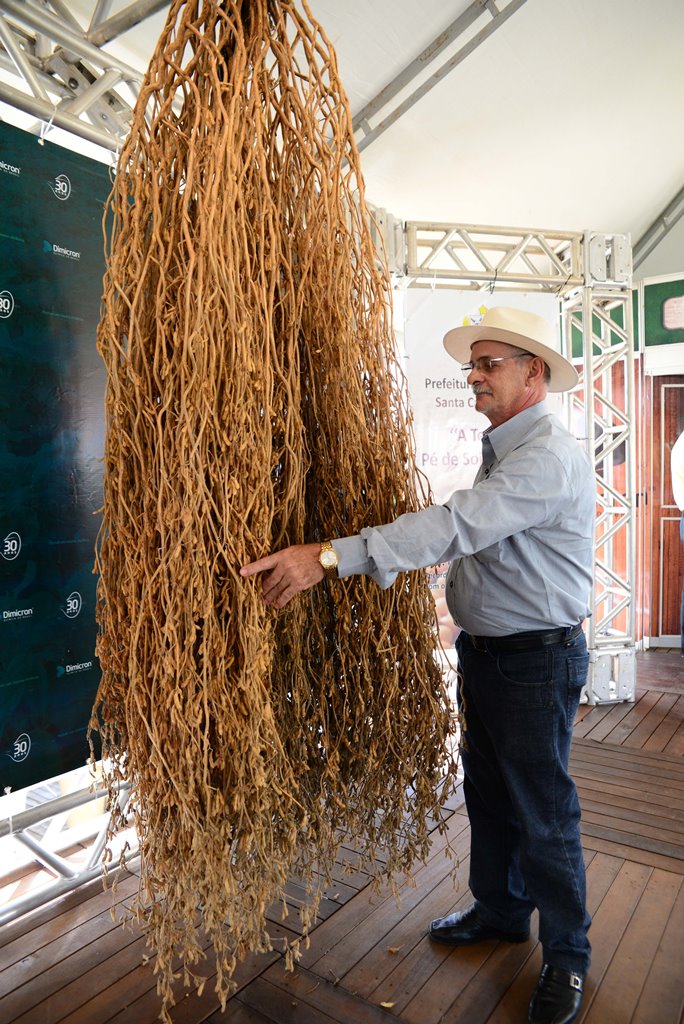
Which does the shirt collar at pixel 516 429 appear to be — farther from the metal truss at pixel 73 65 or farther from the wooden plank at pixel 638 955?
the metal truss at pixel 73 65

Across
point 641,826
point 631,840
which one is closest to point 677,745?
point 641,826

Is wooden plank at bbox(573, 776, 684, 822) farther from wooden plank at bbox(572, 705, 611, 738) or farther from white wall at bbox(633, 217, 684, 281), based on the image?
white wall at bbox(633, 217, 684, 281)

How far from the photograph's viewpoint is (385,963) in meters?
1.99

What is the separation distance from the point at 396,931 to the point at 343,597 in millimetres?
1236

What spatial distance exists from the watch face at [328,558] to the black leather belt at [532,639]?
67 cm

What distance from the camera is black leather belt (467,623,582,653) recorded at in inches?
70.4

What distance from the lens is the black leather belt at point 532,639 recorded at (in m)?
1.79

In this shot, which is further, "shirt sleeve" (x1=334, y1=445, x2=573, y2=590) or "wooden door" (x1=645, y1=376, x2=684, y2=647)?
"wooden door" (x1=645, y1=376, x2=684, y2=647)

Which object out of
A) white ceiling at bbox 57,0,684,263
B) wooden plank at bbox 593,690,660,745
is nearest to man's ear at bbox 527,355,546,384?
white ceiling at bbox 57,0,684,263

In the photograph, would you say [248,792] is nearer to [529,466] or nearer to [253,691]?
[253,691]

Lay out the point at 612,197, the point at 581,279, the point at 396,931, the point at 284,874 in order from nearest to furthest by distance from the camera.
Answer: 1. the point at 284,874
2. the point at 396,931
3. the point at 581,279
4. the point at 612,197

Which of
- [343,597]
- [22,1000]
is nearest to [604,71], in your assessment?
[343,597]

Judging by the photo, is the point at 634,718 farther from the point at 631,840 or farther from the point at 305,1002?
the point at 305,1002

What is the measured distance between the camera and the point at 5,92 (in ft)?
6.48
